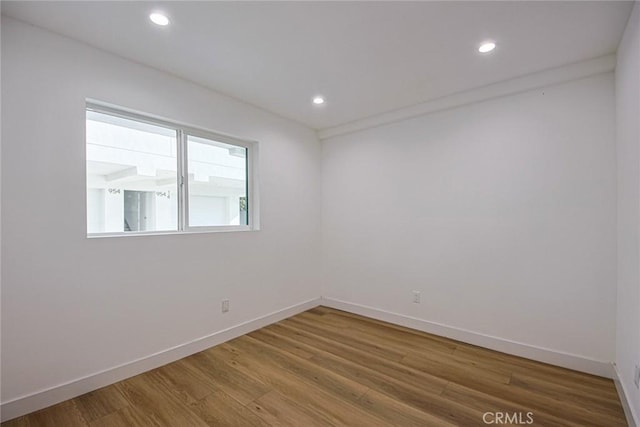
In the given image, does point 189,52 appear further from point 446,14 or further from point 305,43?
point 446,14

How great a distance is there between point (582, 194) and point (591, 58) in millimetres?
1071

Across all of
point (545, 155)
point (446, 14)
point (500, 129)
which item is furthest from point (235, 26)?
point (545, 155)

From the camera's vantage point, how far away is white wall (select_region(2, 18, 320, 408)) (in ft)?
5.90

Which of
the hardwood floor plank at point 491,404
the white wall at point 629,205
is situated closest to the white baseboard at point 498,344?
the white wall at point 629,205

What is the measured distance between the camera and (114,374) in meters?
2.17

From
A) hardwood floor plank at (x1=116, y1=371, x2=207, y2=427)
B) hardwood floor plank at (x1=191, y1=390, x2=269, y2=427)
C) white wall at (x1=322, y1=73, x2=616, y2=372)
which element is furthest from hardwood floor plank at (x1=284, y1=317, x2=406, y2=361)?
hardwood floor plank at (x1=116, y1=371, x2=207, y2=427)

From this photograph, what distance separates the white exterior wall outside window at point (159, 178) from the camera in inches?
88.1

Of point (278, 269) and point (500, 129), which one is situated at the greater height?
point (500, 129)

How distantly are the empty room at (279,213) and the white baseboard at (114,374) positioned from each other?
0.01 m

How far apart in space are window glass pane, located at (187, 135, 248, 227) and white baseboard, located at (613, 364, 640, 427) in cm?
339

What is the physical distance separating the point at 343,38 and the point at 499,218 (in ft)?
6.97

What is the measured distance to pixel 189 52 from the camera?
220 cm

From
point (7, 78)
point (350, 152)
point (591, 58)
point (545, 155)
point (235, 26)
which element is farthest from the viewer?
point (350, 152)

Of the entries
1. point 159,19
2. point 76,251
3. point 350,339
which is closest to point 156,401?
point 76,251
